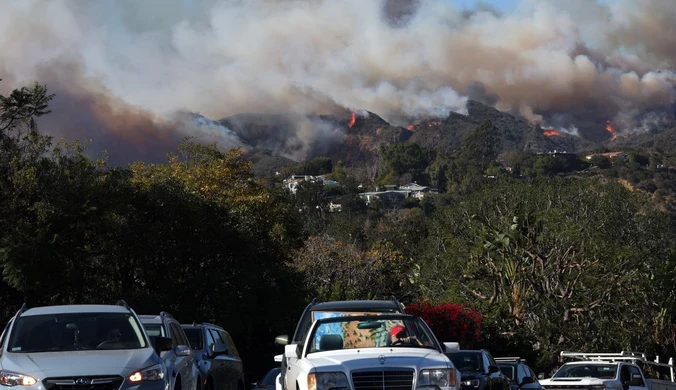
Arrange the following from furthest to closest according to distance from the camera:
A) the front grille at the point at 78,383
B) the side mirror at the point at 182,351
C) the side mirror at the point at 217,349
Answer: the side mirror at the point at 217,349, the side mirror at the point at 182,351, the front grille at the point at 78,383

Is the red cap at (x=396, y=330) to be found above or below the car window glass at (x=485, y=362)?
above

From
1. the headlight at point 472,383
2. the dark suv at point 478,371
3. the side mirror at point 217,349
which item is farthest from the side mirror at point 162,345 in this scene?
the headlight at point 472,383

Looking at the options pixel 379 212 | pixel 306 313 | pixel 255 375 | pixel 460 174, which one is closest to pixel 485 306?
pixel 255 375

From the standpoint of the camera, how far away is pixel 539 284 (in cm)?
5112

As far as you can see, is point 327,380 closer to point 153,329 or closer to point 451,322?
point 153,329

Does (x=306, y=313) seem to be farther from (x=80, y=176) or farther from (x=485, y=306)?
(x=485, y=306)

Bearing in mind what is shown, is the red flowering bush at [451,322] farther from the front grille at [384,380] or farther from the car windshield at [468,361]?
the front grille at [384,380]

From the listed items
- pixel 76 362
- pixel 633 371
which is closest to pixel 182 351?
pixel 76 362

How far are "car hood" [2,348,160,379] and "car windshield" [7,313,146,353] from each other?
0.30 meters

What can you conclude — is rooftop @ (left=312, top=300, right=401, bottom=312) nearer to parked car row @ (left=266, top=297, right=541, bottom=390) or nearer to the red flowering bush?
parked car row @ (left=266, top=297, right=541, bottom=390)

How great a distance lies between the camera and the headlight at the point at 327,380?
40.4ft

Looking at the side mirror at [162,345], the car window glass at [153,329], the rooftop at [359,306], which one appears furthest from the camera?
the rooftop at [359,306]

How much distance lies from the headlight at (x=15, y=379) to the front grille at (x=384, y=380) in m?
3.55

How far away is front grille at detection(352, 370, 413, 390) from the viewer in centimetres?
1230
